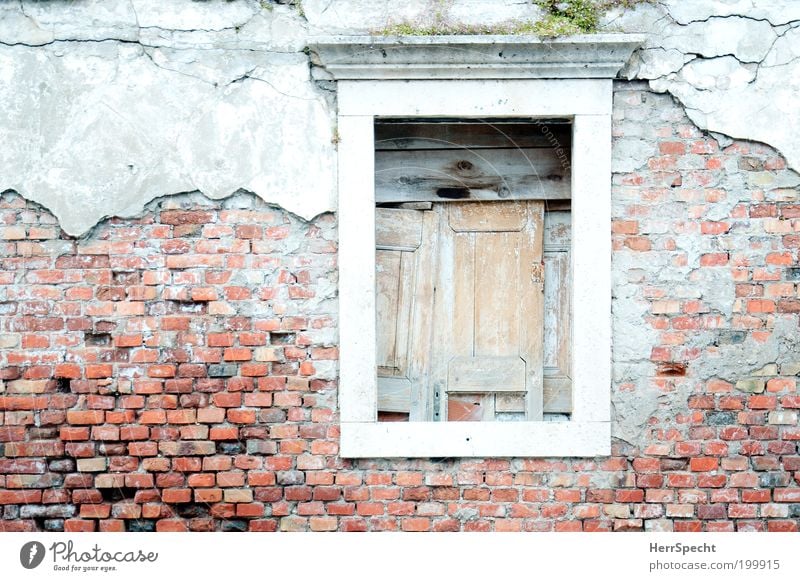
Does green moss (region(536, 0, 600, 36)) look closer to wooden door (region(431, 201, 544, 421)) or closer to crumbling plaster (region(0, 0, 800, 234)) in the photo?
crumbling plaster (region(0, 0, 800, 234))

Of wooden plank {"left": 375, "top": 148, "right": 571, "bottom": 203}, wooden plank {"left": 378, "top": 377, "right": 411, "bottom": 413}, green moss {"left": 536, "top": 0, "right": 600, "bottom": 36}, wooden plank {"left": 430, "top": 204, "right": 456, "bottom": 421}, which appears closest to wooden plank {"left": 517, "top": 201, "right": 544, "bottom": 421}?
wooden plank {"left": 375, "top": 148, "right": 571, "bottom": 203}

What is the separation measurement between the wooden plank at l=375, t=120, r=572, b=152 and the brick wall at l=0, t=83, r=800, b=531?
45 centimetres

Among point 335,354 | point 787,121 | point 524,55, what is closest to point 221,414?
point 335,354

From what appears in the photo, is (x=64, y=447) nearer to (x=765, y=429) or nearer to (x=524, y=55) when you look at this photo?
(x=524, y=55)

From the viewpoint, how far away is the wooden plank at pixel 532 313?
3.86 meters

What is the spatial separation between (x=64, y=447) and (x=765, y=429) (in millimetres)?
3236

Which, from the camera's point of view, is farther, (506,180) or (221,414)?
(506,180)

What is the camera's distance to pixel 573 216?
3.49 m

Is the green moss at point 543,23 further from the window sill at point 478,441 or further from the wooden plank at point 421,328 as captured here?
the window sill at point 478,441

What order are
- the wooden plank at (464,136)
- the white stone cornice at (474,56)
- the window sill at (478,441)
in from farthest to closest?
1. the wooden plank at (464,136)
2. the window sill at (478,441)
3. the white stone cornice at (474,56)

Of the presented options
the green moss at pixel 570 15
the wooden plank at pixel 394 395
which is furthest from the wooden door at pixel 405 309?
the green moss at pixel 570 15

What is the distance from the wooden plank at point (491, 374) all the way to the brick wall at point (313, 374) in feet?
1.60

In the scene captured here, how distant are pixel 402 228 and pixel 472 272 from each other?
429mm

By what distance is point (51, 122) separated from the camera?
3.45 meters
